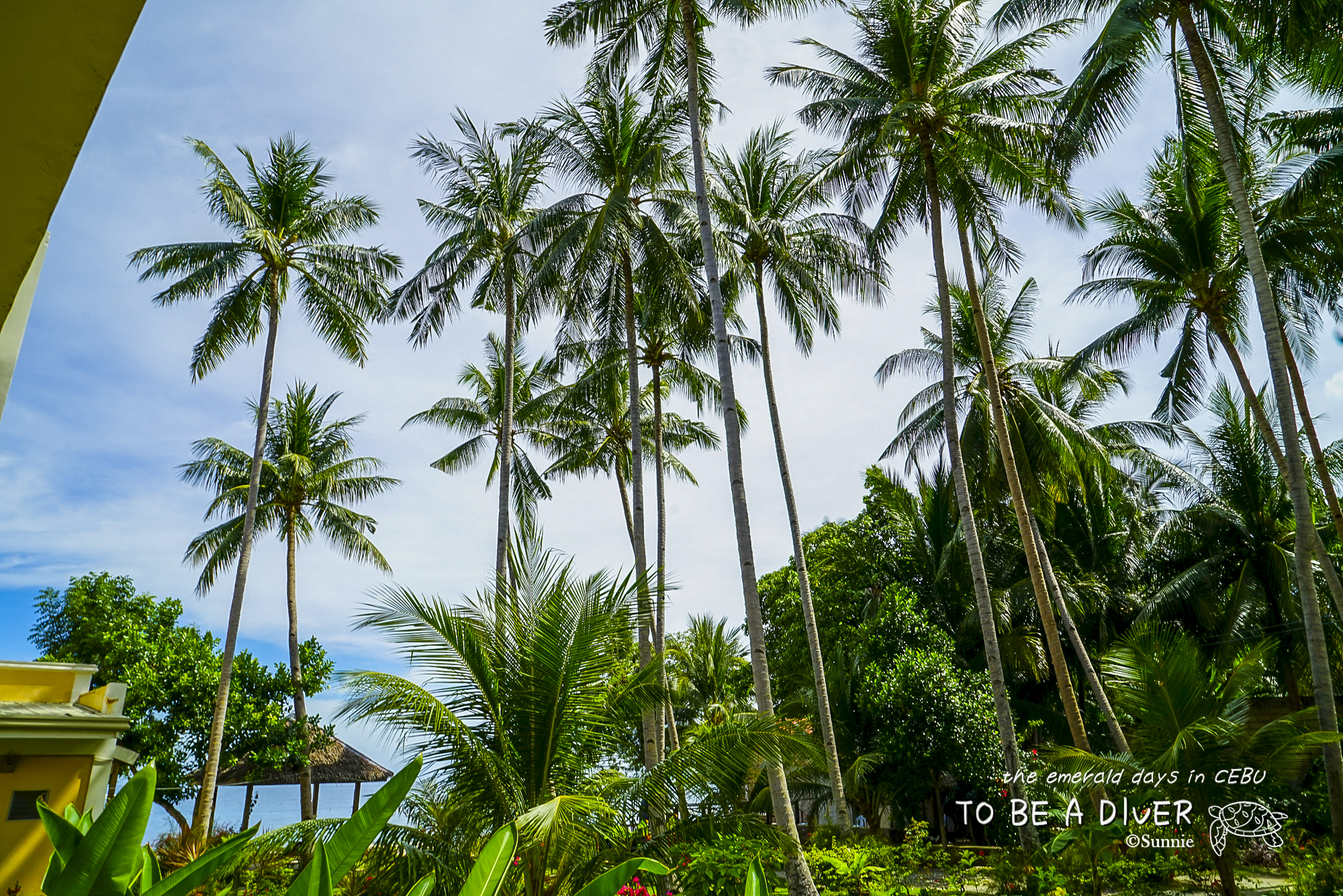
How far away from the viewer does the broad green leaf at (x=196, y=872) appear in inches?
52.2

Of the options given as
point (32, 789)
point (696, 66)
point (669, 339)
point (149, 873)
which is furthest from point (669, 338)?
point (149, 873)

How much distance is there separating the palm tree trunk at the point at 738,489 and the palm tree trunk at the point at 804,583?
3.18 metres

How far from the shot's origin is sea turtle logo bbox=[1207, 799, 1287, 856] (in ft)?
24.5

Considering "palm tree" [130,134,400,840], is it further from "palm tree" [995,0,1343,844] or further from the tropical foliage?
"palm tree" [995,0,1343,844]

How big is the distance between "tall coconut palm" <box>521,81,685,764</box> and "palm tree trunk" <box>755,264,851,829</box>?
240cm

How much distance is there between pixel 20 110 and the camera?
0.99 m

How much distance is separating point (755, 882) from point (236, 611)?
16.7 metres

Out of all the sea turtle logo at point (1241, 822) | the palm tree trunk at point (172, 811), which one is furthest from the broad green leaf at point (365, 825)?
the palm tree trunk at point (172, 811)

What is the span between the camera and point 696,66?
Answer: 10.9 m

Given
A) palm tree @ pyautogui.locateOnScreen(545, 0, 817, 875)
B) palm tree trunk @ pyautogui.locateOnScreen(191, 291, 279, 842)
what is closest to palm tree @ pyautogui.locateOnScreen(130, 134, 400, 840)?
palm tree trunk @ pyautogui.locateOnScreen(191, 291, 279, 842)

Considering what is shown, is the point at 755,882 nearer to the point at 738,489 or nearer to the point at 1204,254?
the point at 738,489

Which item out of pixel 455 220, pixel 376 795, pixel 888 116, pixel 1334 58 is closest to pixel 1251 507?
pixel 1334 58

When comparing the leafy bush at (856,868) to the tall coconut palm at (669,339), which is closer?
the leafy bush at (856,868)

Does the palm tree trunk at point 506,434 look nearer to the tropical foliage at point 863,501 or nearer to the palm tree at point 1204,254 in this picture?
the tropical foliage at point 863,501
